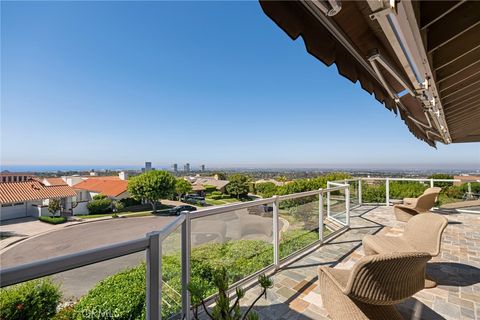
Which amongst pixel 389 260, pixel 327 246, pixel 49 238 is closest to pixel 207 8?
pixel 327 246

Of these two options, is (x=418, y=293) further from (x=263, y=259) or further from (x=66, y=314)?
(x=66, y=314)

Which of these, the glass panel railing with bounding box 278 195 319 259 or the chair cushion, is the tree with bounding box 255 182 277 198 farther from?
the chair cushion

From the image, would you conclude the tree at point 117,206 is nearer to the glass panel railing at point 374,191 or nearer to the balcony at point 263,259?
the glass panel railing at point 374,191

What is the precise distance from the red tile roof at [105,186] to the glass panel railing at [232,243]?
127ft

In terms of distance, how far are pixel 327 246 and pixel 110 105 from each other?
2769 cm

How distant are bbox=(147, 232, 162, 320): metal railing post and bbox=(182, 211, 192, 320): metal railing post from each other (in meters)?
0.54

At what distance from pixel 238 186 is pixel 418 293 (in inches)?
1675

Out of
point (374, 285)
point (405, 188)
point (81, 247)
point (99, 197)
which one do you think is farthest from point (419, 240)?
point (99, 197)

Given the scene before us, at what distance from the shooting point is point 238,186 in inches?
1766

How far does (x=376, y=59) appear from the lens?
1.68 m

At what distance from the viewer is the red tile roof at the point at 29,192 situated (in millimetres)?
28984

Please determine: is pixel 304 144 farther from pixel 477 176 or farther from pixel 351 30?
pixel 351 30

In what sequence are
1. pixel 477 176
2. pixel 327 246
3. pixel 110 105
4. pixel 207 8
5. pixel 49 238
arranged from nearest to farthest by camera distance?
pixel 327 246
pixel 477 176
pixel 207 8
pixel 49 238
pixel 110 105

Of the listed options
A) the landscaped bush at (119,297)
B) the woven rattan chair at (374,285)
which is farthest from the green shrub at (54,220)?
the woven rattan chair at (374,285)
